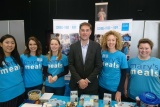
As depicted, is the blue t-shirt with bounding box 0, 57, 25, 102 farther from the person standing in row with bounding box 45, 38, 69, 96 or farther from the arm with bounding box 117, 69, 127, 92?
the arm with bounding box 117, 69, 127, 92

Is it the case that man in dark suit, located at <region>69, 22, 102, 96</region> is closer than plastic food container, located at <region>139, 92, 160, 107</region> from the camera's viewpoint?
No

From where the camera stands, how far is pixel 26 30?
20.3 ft

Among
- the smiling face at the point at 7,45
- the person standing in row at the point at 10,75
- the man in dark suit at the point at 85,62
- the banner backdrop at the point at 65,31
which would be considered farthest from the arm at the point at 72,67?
the banner backdrop at the point at 65,31

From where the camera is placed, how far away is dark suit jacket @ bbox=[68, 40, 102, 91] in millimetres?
2217

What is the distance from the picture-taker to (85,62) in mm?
2238

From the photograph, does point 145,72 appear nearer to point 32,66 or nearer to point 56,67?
point 56,67

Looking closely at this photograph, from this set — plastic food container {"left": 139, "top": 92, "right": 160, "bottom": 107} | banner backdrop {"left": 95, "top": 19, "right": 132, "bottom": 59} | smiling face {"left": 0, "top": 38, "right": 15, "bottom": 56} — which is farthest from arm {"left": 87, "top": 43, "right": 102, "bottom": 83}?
banner backdrop {"left": 95, "top": 19, "right": 132, "bottom": 59}

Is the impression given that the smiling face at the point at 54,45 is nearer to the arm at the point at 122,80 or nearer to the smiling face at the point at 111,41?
the smiling face at the point at 111,41

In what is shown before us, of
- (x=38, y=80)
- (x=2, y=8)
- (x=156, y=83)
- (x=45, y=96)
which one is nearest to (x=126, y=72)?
(x=156, y=83)

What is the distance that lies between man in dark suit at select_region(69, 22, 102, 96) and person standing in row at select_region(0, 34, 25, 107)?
71 cm

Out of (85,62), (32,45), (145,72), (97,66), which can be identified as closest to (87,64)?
(85,62)

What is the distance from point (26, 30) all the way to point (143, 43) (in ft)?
16.6

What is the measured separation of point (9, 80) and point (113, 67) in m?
1.35

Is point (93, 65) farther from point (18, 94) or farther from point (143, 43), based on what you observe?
point (18, 94)
